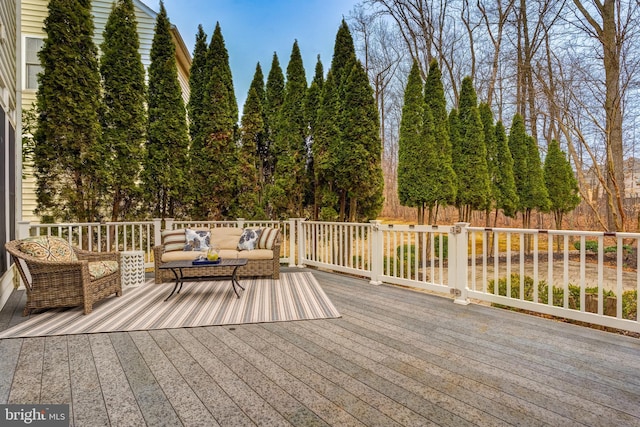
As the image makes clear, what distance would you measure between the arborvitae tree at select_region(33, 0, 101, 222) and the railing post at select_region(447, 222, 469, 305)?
616 cm

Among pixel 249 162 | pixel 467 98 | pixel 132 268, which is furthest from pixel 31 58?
pixel 467 98

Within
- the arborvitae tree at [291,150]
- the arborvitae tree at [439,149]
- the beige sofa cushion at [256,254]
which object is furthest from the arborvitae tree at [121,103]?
the arborvitae tree at [439,149]

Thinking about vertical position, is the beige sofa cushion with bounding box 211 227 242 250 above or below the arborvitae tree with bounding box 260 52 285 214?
below

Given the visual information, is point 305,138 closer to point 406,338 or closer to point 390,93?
point 406,338

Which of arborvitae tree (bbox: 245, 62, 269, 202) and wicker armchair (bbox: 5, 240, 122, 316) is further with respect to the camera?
arborvitae tree (bbox: 245, 62, 269, 202)

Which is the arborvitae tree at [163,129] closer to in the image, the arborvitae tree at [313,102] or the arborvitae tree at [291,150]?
the arborvitae tree at [291,150]

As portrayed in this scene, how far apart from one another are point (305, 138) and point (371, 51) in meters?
7.59

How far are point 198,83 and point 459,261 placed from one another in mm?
6528

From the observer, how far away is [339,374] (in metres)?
2.31

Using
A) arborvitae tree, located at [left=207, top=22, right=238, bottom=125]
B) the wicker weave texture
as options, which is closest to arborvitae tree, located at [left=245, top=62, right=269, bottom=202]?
arborvitae tree, located at [left=207, top=22, right=238, bottom=125]

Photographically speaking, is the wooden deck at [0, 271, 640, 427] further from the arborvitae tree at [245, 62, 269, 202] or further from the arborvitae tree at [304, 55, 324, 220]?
the arborvitae tree at [245, 62, 269, 202]

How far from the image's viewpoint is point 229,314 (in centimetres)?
368

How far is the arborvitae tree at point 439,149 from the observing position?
26.5 ft

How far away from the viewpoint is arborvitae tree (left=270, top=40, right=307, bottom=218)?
7.48 m
